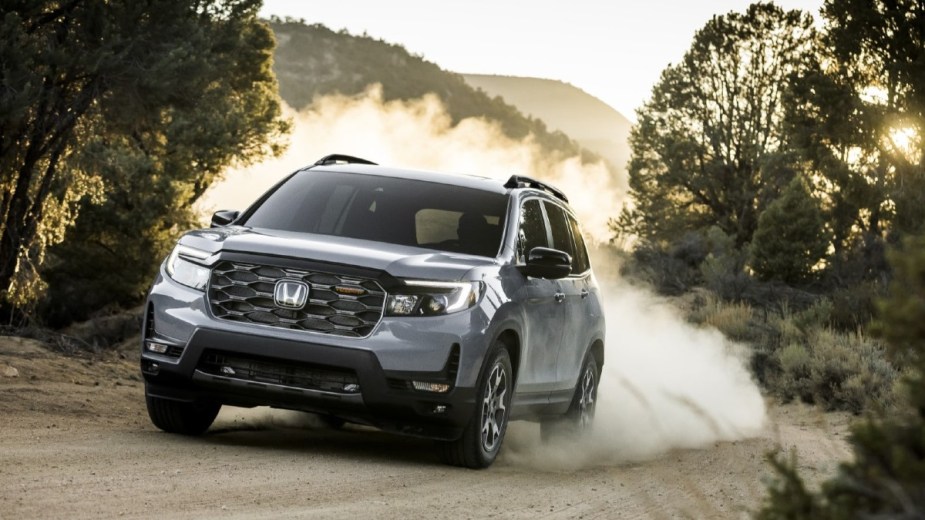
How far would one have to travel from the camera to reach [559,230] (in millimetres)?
10875

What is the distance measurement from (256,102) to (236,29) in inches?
714

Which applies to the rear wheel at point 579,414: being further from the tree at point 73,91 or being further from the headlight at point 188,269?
the tree at point 73,91

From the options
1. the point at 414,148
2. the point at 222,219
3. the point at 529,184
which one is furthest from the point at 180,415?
the point at 414,148

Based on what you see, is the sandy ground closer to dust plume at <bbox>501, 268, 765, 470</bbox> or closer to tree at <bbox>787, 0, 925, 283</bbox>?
dust plume at <bbox>501, 268, 765, 470</bbox>

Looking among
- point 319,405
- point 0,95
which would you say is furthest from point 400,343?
point 0,95

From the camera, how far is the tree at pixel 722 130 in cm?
4378

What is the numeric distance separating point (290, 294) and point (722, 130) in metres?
37.9

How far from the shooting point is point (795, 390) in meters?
18.3

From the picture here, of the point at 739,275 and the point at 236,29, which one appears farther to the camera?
the point at 739,275

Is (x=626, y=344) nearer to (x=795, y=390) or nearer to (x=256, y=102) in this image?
(x=795, y=390)

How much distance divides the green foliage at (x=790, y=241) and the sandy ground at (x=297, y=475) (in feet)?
59.3

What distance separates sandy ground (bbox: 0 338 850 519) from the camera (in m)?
6.58

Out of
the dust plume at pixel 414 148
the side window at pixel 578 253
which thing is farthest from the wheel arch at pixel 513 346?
the dust plume at pixel 414 148

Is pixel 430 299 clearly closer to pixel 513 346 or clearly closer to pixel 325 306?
pixel 325 306
